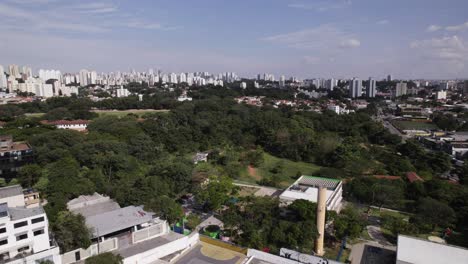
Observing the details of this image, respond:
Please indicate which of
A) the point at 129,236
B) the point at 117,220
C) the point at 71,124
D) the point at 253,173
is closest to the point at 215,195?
the point at 129,236

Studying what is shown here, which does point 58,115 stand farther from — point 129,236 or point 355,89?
point 355,89

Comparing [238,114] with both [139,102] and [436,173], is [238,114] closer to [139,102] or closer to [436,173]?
[139,102]

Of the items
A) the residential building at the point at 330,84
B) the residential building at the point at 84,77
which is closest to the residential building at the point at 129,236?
the residential building at the point at 84,77

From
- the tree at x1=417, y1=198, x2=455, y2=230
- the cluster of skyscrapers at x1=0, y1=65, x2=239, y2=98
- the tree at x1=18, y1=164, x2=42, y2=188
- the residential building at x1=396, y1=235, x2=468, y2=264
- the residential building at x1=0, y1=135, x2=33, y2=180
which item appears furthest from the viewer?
the cluster of skyscrapers at x1=0, y1=65, x2=239, y2=98

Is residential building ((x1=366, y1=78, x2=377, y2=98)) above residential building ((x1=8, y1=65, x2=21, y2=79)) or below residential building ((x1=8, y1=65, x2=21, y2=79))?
below

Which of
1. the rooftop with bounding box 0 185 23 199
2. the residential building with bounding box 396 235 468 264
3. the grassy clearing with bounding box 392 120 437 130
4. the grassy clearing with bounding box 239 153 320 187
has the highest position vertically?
the rooftop with bounding box 0 185 23 199

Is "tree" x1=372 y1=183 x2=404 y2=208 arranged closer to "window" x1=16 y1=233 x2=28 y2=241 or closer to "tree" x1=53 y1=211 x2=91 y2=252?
"tree" x1=53 y1=211 x2=91 y2=252

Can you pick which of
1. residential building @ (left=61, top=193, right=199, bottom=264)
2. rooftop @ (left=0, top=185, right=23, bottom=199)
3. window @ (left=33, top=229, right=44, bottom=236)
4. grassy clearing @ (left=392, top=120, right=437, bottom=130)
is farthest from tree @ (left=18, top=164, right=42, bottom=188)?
grassy clearing @ (left=392, top=120, right=437, bottom=130)
